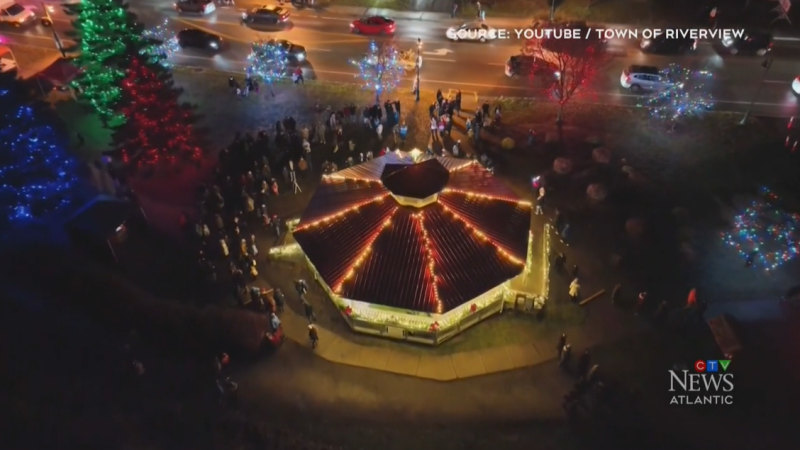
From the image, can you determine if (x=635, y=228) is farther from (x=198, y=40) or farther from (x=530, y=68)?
(x=198, y=40)

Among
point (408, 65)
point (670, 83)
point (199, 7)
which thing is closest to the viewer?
point (670, 83)

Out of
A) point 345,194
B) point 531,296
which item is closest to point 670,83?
point 531,296

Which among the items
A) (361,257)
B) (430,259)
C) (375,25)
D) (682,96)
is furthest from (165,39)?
(682,96)

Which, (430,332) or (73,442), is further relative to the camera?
(430,332)

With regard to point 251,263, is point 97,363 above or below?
below

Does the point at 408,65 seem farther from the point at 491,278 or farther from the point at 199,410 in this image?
the point at 199,410

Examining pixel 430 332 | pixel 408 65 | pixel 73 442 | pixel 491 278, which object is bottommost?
pixel 73 442

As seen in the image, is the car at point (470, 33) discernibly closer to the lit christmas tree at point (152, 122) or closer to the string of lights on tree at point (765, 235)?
the lit christmas tree at point (152, 122)

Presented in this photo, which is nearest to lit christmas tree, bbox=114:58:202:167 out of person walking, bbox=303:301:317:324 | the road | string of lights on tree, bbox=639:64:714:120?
the road
